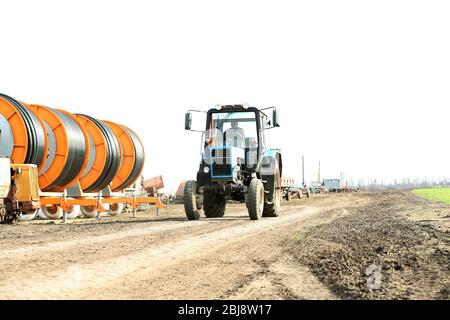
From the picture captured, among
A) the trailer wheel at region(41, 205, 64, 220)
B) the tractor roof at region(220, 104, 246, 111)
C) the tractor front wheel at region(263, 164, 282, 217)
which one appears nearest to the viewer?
the tractor roof at region(220, 104, 246, 111)

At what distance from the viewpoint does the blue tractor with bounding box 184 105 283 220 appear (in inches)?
607

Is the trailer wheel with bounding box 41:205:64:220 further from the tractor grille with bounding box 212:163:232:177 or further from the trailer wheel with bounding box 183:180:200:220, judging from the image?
the tractor grille with bounding box 212:163:232:177

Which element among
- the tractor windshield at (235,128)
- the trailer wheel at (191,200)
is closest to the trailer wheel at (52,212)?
the trailer wheel at (191,200)

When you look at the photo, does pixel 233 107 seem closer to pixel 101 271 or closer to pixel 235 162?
pixel 235 162

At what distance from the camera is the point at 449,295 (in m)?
5.00

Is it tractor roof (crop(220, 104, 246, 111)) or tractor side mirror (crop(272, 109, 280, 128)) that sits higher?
tractor roof (crop(220, 104, 246, 111))

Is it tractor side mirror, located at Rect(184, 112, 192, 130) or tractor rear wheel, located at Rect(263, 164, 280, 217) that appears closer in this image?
tractor side mirror, located at Rect(184, 112, 192, 130)

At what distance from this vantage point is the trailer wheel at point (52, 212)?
18.5 m

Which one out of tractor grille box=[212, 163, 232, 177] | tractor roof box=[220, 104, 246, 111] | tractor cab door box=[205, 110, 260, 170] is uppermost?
tractor roof box=[220, 104, 246, 111]

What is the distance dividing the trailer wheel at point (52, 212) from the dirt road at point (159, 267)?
7701mm

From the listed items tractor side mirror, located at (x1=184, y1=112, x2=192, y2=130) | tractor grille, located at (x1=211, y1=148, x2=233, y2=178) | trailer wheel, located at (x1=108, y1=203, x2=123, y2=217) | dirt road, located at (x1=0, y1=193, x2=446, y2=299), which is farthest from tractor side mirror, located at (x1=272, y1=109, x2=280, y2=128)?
trailer wheel, located at (x1=108, y1=203, x2=123, y2=217)

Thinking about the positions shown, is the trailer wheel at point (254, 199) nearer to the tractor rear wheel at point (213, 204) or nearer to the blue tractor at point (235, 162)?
the blue tractor at point (235, 162)
